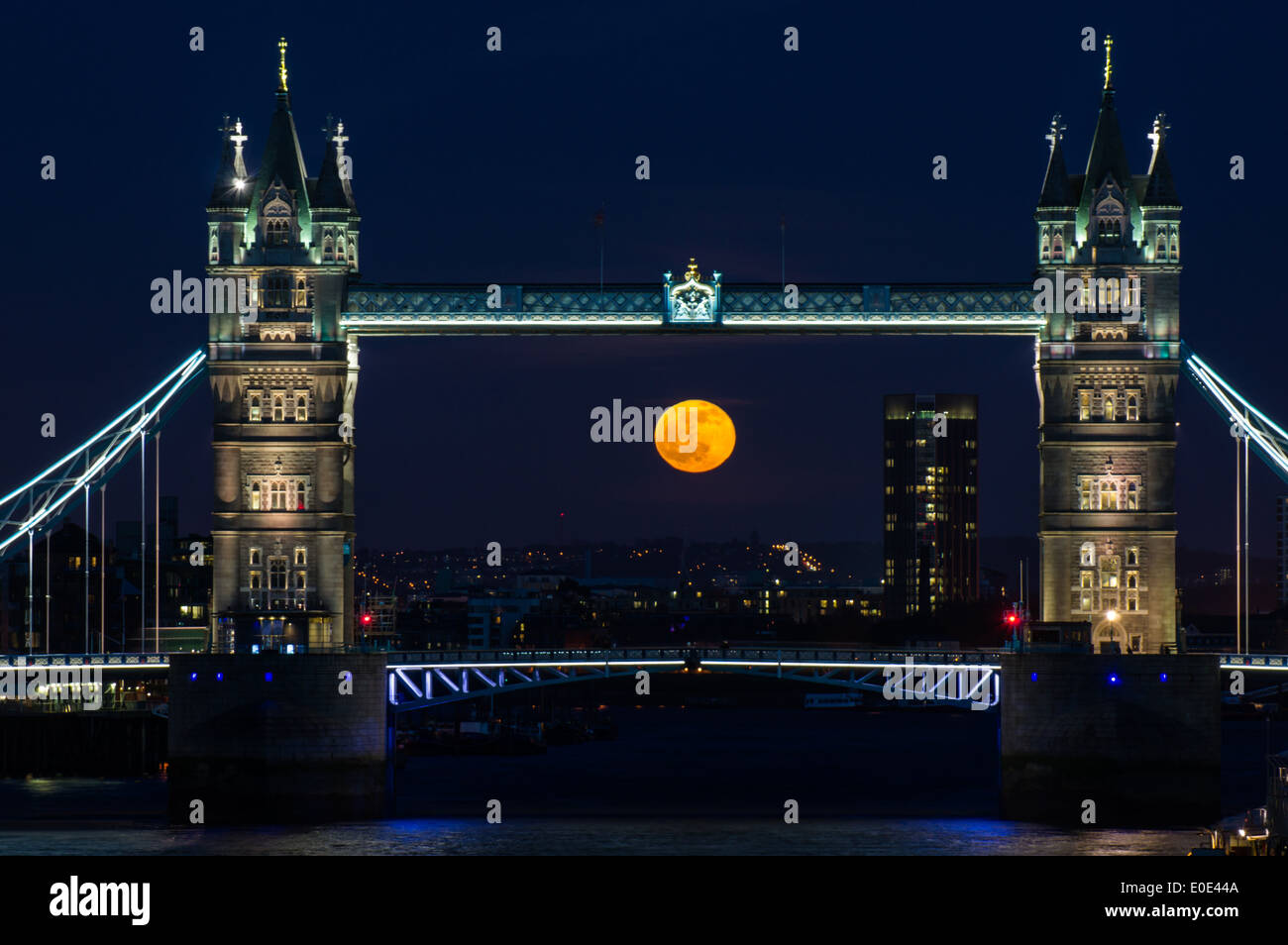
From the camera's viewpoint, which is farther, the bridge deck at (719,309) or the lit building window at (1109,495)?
the lit building window at (1109,495)

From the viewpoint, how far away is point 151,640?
151 meters

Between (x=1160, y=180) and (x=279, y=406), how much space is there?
34102mm

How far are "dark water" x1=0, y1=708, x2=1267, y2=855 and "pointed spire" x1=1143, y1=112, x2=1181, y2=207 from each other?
23.7m

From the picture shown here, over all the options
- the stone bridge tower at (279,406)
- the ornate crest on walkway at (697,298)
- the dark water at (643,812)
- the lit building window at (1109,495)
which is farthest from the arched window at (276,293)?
the lit building window at (1109,495)

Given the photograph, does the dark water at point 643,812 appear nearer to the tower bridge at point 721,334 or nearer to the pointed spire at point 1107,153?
the tower bridge at point 721,334

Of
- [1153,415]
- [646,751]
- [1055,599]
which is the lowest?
[646,751]

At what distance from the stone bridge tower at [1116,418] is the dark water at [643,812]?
9.57 meters

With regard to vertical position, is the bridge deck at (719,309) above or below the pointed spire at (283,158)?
below

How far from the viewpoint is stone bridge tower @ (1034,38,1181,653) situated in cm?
9019

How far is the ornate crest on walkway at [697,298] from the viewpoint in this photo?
90.4 meters
